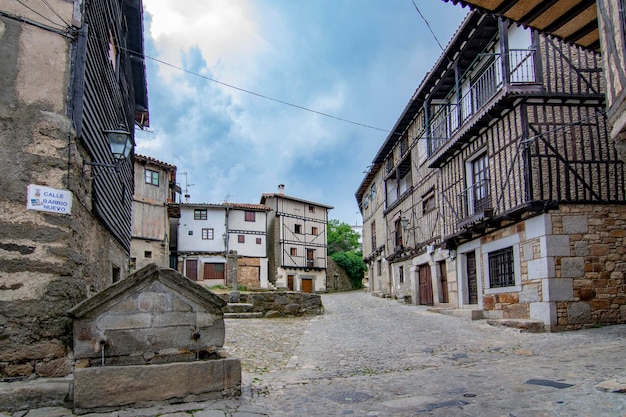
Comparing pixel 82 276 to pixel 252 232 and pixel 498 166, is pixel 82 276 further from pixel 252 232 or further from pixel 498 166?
pixel 252 232

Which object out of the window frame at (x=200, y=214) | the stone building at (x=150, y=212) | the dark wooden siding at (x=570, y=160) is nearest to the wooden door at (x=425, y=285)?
the dark wooden siding at (x=570, y=160)

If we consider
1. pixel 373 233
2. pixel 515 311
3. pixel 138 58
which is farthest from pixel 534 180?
pixel 373 233

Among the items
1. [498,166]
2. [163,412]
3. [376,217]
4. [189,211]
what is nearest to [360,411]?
[163,412]

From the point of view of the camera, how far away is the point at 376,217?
26609 millimetres

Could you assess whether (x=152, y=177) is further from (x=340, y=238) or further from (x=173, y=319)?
(x=340, y=238)

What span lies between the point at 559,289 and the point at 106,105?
377 inches

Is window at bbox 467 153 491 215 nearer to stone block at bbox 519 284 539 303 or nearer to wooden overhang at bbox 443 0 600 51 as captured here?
stone block at bbox 519 284 539 303

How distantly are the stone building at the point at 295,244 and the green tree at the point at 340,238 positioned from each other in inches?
333

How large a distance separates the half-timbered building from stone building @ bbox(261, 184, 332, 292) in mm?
21335

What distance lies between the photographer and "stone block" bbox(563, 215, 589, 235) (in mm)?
9977

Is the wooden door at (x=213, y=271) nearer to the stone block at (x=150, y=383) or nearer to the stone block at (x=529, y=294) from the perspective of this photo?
the stone block at (x=529, y=294)

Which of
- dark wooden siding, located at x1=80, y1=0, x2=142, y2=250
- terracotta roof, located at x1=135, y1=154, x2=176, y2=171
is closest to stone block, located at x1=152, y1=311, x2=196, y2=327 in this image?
dark wooden siding, located at x1=80, y1=0, x2=142, y2=250

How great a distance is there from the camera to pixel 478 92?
1257cm

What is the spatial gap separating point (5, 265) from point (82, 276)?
0.97m
